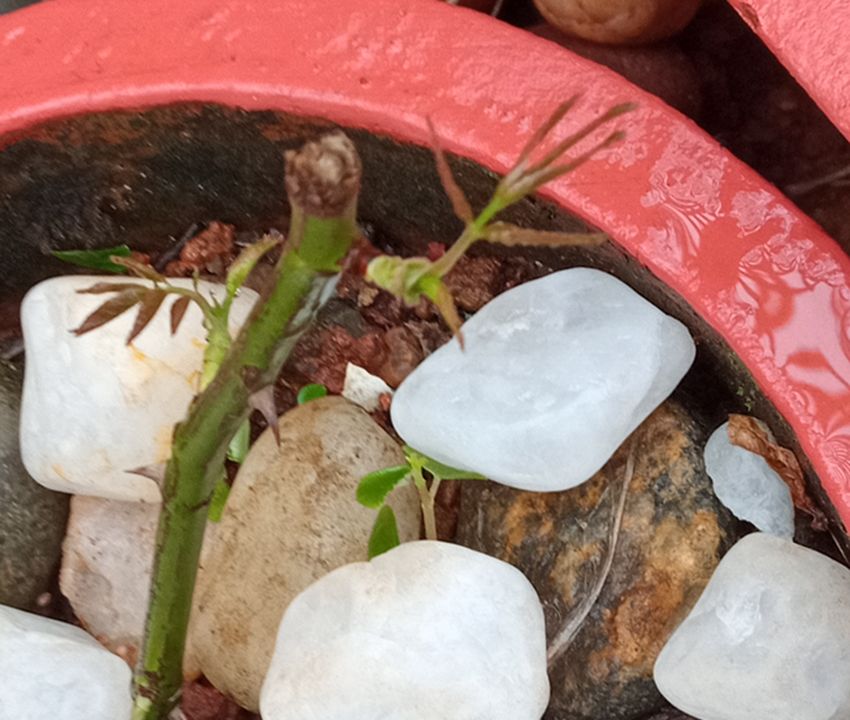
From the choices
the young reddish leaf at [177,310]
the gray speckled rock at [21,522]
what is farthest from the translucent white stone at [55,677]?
the young reddish leaf at [177,310]

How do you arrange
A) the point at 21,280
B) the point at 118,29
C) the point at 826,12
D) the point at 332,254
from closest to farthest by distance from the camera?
the point at 332,254, the point at 826,12, the point at 118,29, the point at 21,280

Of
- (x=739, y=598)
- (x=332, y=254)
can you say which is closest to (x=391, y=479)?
(x=739, y=598)

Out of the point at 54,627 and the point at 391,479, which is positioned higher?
the point at 391,479

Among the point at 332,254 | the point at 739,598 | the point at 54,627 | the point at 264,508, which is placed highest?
the point at 332,254

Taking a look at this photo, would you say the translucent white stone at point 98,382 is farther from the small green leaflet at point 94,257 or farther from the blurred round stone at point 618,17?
the blurred round stone at point 618,17

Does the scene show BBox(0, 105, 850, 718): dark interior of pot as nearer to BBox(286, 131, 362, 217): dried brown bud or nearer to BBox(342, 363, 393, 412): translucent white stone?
BBox(342, 363, 393, 412): translucent white stone

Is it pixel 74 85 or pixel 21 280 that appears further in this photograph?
pixel 21 280

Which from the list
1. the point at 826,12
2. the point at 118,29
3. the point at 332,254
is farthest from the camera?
the point at 118,29

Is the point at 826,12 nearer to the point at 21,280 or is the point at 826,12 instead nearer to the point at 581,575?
the point at 581,575
